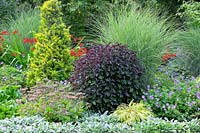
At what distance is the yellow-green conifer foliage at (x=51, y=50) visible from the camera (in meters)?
6.18

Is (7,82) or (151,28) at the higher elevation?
(151,28)

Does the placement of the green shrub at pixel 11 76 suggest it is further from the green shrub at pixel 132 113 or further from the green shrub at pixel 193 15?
the green shrub at pixel 193 15

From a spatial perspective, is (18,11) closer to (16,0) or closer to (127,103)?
(16,0)

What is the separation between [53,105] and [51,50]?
151 centimetres

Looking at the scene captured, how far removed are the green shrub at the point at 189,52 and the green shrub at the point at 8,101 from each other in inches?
128

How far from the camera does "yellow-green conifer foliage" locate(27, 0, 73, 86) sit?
20.3 feet

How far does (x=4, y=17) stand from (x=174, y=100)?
6.23 metres

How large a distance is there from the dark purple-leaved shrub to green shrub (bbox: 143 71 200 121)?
0.23 metres

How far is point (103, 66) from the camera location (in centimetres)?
547

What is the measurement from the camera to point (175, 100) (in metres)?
5.69

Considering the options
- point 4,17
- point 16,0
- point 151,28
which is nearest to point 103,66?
point 151,28

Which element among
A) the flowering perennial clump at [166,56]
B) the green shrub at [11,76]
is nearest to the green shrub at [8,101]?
the green shrub at [11,76]

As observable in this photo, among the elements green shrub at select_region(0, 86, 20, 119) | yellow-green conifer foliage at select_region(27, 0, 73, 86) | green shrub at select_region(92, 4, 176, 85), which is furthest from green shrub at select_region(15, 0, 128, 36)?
green shrub at select_region(0, 86, 20, 119)

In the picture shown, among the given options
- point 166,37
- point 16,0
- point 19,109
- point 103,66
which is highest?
point 16,0
